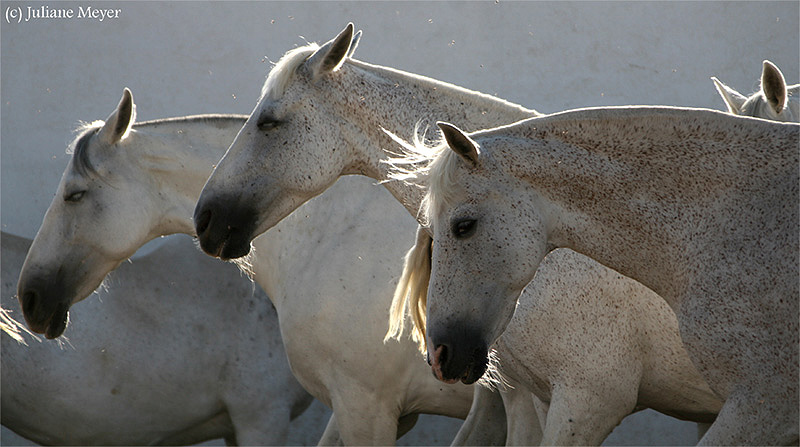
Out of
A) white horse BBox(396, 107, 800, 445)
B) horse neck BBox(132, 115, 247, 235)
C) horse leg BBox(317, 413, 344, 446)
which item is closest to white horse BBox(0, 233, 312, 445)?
horse leg BBox(317, 413, 344, 446)

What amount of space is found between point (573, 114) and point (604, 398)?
1078mm

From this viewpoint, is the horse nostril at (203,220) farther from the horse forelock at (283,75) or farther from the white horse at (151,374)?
the white horse at (151,374)

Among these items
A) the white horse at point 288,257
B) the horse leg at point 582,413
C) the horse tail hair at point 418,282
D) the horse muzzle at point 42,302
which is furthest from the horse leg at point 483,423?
the horse muzzle at point 42,302

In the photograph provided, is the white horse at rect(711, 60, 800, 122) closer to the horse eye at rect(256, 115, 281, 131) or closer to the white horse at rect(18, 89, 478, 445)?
the white horse at rect(18, 89, 478, 445)

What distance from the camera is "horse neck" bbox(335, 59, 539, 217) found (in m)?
3.51

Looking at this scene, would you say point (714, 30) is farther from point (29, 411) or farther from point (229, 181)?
point (29, 411)

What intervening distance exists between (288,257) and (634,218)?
2.21 meters

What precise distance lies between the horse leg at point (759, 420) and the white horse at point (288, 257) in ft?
6.88

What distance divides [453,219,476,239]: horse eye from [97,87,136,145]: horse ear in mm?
2288

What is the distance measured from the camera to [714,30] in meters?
6.60

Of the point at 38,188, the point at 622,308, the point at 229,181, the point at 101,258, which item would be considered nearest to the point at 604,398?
the point at 622,308

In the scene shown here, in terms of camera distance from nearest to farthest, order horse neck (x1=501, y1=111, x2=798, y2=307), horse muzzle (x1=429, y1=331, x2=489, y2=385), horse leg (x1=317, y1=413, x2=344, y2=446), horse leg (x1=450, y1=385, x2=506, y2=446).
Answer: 1. horse neck (x1=501, y1=111, x2=798, y2=307)
2. horse muzzle (x1=429, y1=331, x2=489, y2=385)
3. horse leg (x1=450, y1=385, x2=506, y2=446)
4. horse leg (x1=317, y1=413, x2=344, y2=446)

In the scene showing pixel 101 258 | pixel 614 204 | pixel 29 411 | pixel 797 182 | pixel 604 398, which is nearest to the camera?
pixel 797 182

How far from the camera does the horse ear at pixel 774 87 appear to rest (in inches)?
133
